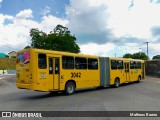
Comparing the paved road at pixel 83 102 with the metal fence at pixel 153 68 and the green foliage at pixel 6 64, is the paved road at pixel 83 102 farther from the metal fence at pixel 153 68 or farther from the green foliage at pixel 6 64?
the green foliage at pixel 6 64

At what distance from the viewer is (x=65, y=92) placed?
1752 centimetres

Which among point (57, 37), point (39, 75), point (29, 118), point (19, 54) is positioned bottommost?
point (29, 118)

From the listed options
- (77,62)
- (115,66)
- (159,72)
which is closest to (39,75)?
(77,62)

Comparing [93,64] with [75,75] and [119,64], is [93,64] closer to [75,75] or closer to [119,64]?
[75,75]

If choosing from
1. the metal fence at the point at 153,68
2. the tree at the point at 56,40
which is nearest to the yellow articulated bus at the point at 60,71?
the metal fence at the point at 153,68

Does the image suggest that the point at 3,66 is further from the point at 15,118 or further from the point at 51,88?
the point at 15,118

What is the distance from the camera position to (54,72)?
1669 centimetres

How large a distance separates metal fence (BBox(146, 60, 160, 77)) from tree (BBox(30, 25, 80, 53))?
134 ft

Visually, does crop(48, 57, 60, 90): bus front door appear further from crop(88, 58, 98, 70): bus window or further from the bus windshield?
crop(88, 58, 98, 70): bus window

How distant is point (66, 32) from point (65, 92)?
73941 millimetres

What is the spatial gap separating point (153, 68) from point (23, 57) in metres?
32.7

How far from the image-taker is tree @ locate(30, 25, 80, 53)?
8481 centimetres

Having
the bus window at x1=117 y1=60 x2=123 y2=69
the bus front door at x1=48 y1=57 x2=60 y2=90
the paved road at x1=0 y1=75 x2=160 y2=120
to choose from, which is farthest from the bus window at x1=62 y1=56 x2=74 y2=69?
the bus window at x1=117 y1=60 x2=123 y2=69

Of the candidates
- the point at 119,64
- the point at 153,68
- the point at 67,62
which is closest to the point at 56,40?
the point at 153,68
